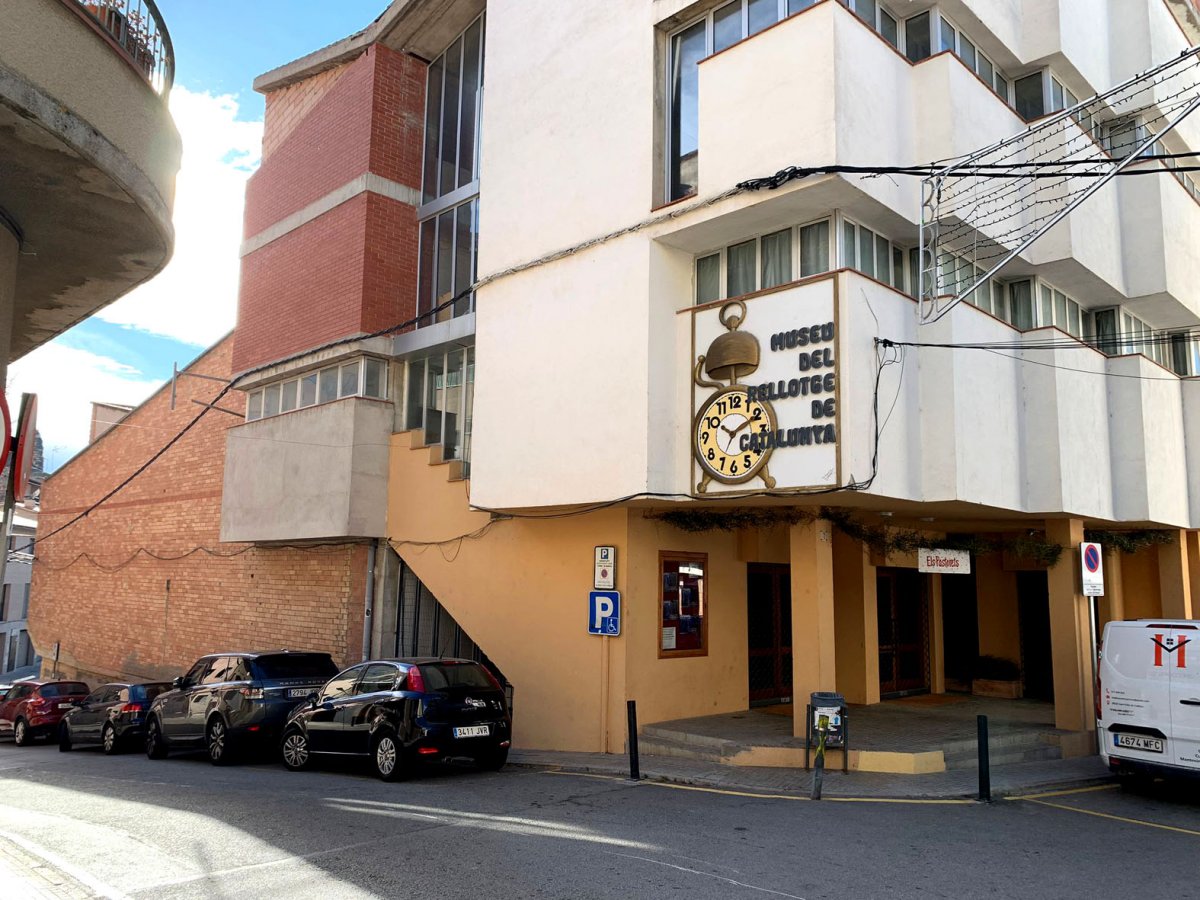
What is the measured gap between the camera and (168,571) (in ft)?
81.1

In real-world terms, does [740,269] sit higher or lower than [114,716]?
higher

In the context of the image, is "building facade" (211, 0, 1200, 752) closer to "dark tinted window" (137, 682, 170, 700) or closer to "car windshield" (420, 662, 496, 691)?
"car windshield" (420, 662, 496, 691)

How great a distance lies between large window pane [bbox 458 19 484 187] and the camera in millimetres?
19641

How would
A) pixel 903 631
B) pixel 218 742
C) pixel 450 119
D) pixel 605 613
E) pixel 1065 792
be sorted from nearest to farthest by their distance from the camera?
pixel 1065 792 < pixel 605 613 < pixel 218 742 < pixel 903 631 < pixel 450 119

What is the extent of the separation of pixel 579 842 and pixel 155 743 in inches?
429

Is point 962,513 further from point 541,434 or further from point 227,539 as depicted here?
point 227,539

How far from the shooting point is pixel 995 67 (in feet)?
50.5

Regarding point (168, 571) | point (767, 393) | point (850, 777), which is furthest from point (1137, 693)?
point (168, 571)

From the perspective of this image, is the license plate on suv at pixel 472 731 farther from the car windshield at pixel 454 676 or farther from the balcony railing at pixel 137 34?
the balcony railing at pixel 137 34

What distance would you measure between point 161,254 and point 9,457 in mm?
2634

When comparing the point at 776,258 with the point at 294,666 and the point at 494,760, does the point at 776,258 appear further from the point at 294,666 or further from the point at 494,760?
the point at 294,666

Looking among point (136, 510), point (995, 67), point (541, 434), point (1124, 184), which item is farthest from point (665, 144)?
point (136, 510)

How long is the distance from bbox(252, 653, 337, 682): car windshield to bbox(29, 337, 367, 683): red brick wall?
312 cm

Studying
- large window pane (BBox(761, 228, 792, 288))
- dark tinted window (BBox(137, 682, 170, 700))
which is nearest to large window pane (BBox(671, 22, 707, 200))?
large window pane (BBox(761, 228, 792, 288))
